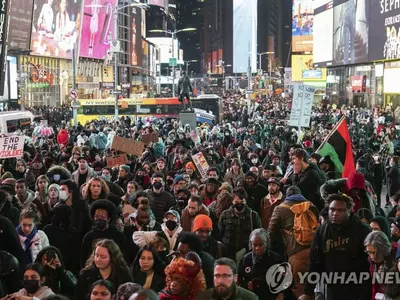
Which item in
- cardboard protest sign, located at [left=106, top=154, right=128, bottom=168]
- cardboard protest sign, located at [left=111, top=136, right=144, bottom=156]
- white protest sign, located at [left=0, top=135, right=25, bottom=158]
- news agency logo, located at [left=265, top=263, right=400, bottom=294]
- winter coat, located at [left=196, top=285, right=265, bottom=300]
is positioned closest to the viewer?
winter coat, located at [left=196, top=285, right=265, bottom=300]

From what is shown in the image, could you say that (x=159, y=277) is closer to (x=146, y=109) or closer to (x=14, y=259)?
(x=14, y=259)

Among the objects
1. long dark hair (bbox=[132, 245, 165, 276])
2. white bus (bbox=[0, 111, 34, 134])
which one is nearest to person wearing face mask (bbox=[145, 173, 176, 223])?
long dark hair (bbox=[132, 245, 165, 276])

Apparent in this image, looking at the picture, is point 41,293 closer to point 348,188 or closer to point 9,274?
point 9,274

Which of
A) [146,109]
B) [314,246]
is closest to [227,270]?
[314,246]

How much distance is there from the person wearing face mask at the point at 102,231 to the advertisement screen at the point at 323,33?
2836 inches

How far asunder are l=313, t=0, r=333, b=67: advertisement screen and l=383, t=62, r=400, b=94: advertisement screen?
22.6 meters

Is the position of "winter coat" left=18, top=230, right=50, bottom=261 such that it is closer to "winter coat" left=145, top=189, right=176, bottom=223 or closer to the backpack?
the backpack

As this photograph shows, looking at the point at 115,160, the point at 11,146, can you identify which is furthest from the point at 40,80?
the point at 11,146

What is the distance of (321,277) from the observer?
22.5 feet

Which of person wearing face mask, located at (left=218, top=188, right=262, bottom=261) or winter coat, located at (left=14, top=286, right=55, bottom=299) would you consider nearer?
winter coat, located at (left=14, top=286, right=55, bottom=299)

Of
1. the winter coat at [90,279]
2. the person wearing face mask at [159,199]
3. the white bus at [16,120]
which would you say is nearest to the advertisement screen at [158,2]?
the white bus at [16,120]

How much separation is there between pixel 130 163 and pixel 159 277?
32.8ft

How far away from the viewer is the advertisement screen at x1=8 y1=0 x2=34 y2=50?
52688mm

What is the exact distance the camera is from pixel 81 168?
42.0 ft
